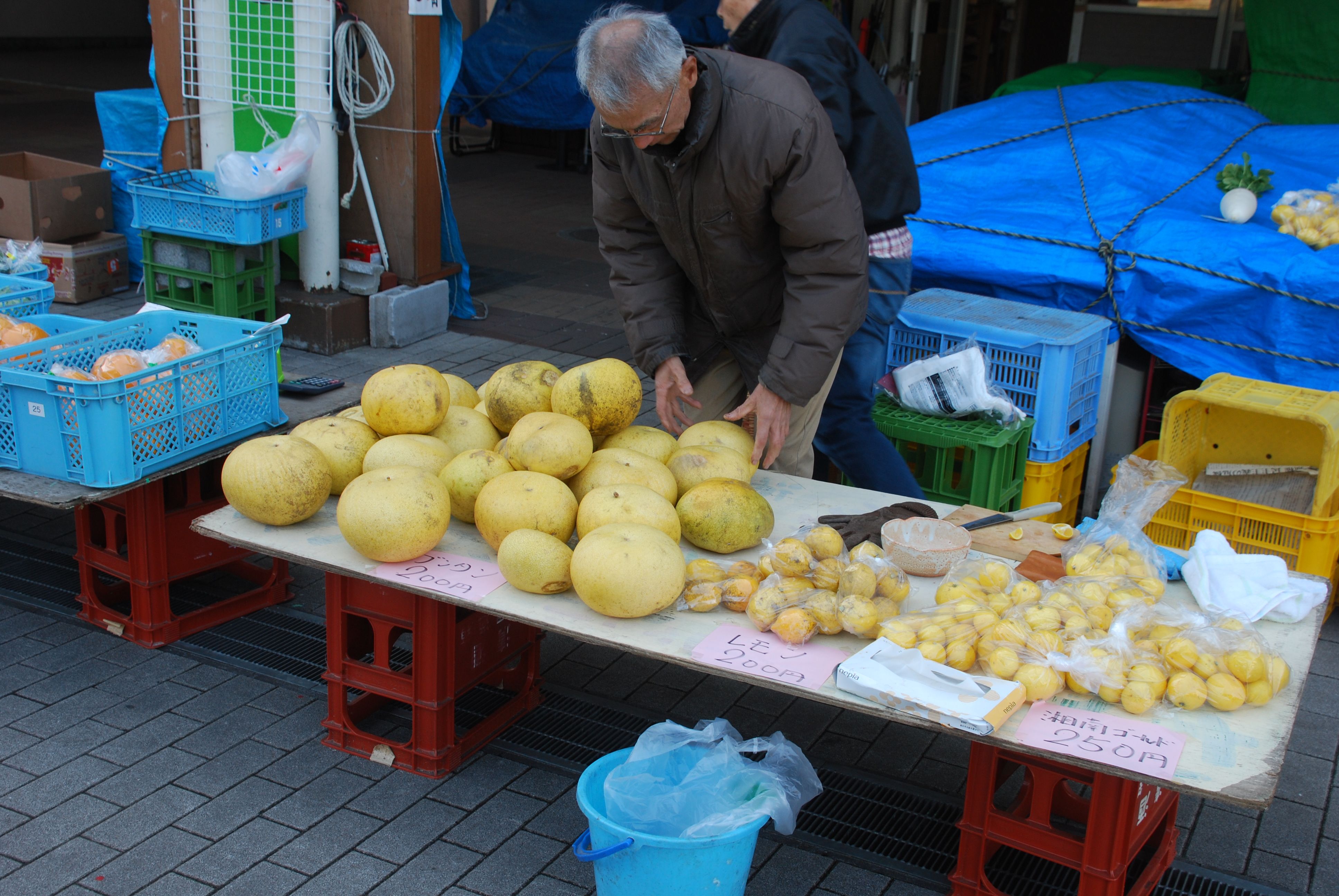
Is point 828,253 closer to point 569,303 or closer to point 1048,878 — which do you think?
point 1048,878

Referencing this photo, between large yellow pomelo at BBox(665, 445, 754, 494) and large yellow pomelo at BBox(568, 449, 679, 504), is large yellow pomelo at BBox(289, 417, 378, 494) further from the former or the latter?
large yellow pomelo at BBox(665, 445, 754, 494)

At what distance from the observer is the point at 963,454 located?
4.36 m

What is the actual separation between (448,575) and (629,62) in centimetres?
121

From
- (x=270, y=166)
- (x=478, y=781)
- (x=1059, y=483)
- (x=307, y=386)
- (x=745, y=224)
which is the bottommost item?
(x=478, y=781)

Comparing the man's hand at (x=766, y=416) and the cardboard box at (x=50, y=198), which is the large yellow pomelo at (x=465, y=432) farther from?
the cardboard box at (x=50, y=198)

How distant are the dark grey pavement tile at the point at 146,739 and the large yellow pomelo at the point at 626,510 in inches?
55.0

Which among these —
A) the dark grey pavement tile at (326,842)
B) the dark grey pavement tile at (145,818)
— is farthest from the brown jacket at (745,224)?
the dark grey pavement tile at (145,818)

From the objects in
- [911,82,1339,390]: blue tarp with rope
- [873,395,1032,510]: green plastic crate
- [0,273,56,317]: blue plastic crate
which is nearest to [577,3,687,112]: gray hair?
[873,395,1032,510]: green plastic crate

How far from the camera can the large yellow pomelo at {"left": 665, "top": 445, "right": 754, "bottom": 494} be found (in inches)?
112

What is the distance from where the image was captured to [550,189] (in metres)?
10.9

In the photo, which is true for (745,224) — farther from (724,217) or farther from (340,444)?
(340,444)

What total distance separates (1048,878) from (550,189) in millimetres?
9070

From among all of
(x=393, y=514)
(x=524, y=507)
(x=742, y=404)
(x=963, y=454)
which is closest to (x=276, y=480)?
(x=393, y=514)

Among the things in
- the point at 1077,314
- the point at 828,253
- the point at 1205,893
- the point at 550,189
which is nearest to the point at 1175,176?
the point at 1077,314
